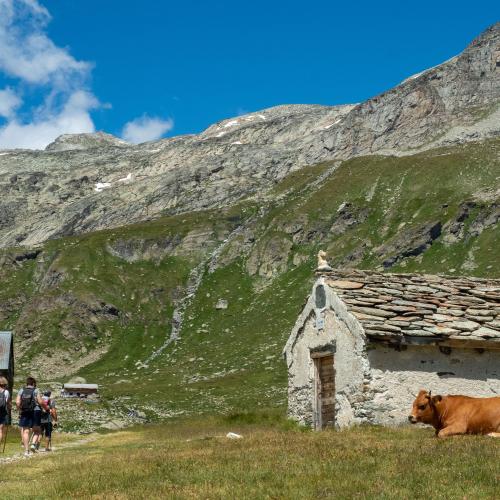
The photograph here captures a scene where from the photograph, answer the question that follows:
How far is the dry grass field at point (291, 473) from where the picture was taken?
1131 cm

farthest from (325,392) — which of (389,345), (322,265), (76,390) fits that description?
(76,390)

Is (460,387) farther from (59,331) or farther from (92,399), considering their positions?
(59,331)

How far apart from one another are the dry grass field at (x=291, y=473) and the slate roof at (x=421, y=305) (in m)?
6.34

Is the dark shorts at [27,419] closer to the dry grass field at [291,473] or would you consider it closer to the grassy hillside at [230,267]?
the dry grass field at [291,473]

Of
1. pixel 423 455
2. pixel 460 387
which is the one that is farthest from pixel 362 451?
pixel 460 387

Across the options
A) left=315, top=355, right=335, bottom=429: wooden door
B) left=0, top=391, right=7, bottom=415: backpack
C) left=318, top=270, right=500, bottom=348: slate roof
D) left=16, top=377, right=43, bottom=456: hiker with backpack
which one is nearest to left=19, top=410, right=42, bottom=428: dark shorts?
left=16, top=377, right=43, bottom=456: hiker with backpack

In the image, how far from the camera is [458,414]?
1784cm

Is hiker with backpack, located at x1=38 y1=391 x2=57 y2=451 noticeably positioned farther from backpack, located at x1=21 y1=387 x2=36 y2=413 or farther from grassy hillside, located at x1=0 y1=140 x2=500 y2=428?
grassy hillside, located at x1=0 y1=140 x2=500 y2=428

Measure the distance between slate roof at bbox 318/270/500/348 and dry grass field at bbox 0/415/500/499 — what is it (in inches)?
250

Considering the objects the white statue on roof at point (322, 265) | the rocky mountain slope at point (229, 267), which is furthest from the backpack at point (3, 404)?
the rocky mountain slope at point (229, 267)

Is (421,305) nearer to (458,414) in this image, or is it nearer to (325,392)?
(325,392)

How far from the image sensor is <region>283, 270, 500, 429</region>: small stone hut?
78.5ft

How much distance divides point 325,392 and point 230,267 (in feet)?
387

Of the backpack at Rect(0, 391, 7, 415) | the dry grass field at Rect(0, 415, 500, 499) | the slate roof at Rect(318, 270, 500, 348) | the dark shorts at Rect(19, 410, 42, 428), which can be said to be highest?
the slate roof at Rect(318, 270, 500, 348)
